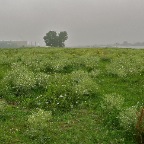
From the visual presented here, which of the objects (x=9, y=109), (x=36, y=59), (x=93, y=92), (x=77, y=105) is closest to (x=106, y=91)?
(x=93, y=92)

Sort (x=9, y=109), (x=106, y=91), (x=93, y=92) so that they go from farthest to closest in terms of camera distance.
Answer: (x=106, y=91) → (x=93, y=92) → (x=9, y=109)

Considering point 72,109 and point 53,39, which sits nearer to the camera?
point 72,109

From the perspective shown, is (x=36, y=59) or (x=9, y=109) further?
(x=36, y=59)

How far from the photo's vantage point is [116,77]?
27.8 m

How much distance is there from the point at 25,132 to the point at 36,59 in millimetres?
23096

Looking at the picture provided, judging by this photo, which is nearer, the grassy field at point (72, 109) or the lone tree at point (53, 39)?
the grassy field at point (72, 109)

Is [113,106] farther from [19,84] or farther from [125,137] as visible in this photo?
[19,84]

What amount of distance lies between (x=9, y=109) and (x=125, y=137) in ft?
23.8

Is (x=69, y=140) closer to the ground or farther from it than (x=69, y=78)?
closer to the ground

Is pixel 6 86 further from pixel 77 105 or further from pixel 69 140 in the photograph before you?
pixel 69 140

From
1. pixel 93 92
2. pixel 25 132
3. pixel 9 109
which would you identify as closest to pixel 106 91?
pixel 93 92

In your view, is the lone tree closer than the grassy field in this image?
No

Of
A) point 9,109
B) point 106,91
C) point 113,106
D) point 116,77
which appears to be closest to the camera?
point 113,106

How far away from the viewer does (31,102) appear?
19.7 meters
